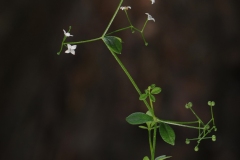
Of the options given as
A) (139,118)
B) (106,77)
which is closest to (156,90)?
(139,118)

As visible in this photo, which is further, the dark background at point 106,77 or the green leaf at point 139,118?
the dark background at point 106,77

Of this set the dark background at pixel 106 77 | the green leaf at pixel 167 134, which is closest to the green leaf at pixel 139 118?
the green leaf at pixel 167 134

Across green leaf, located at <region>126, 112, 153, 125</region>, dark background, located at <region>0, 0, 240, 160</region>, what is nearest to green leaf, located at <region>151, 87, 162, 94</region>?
green leaf, located at <region>126, 112, 153, 125</region>

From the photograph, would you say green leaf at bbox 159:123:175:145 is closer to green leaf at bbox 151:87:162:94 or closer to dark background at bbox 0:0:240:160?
green leaf at bbox 151:87:162:94

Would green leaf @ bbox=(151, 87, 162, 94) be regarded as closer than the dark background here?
Yes

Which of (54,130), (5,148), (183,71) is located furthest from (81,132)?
(183,71)

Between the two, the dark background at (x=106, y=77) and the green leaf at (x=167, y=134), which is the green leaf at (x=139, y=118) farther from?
the dark background at (x=106, y=77)

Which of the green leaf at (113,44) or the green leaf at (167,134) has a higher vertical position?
the green leaf at (113,44)

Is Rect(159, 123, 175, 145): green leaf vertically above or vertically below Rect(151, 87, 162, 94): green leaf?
below

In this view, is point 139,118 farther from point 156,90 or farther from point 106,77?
point 106,77

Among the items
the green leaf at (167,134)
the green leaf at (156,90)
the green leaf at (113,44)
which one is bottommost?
the green leaf at (167,134)
